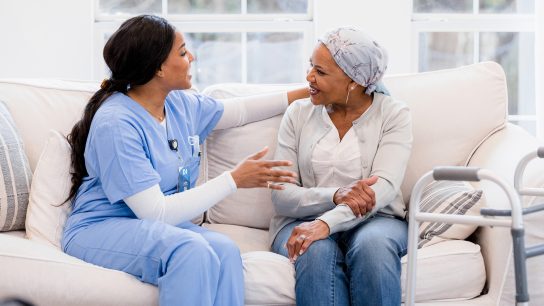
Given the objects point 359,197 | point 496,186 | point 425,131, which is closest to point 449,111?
point 425,131

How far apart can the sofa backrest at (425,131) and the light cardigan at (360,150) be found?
161mm

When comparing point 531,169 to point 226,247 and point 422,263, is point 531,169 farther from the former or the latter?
point 226,247

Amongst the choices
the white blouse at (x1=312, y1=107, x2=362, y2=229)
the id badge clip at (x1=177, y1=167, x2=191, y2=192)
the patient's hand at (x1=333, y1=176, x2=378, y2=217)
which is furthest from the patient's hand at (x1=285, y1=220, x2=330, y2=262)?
the id badge clip at (x1=177, y1=167, x2=191, y2=192)

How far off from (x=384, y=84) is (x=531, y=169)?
63cm

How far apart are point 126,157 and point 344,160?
0.70 m

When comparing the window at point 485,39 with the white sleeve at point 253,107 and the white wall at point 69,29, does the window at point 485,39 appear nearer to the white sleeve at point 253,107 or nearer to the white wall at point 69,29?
the white wall at point 69,29

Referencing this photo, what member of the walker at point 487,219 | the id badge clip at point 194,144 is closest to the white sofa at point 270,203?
the id badge clip at point 194,144

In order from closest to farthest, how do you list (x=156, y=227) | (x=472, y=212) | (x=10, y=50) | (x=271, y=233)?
(x=156, y=227), (x=472, y=212), (x=271, y=233), (x=10, y=50)

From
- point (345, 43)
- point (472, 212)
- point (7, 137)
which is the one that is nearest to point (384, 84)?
point (345, 43)

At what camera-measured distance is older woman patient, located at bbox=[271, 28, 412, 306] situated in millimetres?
2389

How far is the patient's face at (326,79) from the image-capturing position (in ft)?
8.52

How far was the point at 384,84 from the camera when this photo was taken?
9.50ft

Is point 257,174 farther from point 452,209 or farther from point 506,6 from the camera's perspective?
point 506,6

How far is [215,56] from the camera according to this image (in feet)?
12.8
